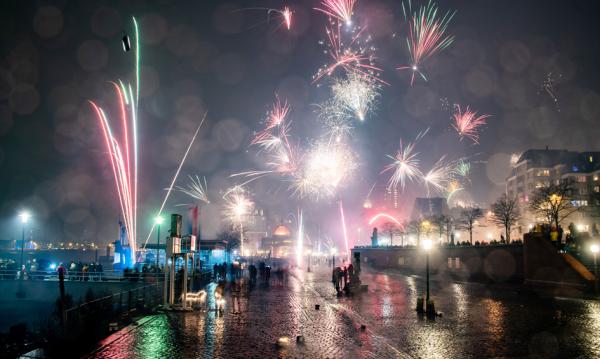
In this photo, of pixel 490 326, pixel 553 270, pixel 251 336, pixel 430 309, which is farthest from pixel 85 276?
pixel 553 270

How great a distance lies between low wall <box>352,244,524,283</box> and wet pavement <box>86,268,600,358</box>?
13453mm

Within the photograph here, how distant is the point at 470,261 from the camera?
4447cm

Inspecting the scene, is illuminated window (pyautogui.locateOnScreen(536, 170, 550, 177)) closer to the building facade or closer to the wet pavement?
the building facade

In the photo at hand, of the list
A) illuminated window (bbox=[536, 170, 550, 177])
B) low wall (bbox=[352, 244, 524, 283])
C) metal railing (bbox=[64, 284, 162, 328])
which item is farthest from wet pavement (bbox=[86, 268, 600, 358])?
illuminated window (bbox=[536, 170, 550, 177])

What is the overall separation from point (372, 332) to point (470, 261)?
3281cm

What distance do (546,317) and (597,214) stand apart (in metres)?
61.7

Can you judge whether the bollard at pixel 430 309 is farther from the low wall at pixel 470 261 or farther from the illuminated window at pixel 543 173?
the illuminated window at pixel 543 173

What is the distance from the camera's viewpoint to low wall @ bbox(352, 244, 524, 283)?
3650cm

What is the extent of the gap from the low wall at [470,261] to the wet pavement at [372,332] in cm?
1345

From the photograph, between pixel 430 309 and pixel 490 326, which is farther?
→ pixel 430 309

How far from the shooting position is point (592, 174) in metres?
86.7

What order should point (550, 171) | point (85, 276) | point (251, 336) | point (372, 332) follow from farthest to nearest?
point (550, 171) < point (85, 276) < point (372, 332) < point (251, 336)

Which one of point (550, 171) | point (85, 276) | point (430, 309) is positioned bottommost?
point (85, 276)

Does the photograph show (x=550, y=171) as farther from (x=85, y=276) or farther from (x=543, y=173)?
(x=85, y=276)
